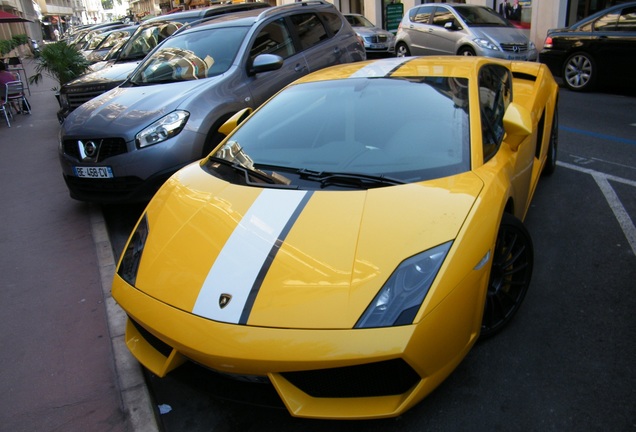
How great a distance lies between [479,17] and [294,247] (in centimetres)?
1141

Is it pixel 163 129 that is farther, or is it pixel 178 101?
pixel 178 101

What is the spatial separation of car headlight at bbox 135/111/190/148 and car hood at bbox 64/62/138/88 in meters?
3.17

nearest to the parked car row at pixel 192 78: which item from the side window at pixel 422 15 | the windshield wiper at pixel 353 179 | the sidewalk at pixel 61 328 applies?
the sidewalk at pixel 61 328

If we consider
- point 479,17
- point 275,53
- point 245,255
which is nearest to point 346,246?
point 245,255

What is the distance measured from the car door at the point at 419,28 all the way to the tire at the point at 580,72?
12.8ft

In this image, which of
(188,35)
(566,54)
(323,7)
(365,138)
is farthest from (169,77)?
(566,54)

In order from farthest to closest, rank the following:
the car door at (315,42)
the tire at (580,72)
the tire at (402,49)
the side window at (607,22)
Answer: the tire at (402,49) → the tire at (580,72) → the side window at (607,22) → the car door at (315,42)

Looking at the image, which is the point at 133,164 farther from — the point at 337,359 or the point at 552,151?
the point at 552,151

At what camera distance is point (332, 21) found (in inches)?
288

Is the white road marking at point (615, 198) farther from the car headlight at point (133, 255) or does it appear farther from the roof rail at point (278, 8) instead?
the roof rail at point (278, 8)

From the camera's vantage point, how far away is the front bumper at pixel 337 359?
6.22ft

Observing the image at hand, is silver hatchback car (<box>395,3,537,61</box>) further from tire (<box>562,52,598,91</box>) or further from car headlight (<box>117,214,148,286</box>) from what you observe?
car headlight (<box>117,214,148,286</box>)

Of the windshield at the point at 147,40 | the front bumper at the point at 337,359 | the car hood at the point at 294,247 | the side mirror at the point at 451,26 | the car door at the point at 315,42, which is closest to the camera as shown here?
the front bumper at the point at 337,359

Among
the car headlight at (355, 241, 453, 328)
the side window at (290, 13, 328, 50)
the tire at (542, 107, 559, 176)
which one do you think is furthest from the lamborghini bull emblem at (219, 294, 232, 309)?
the side window at (290, 13, 328, 50)
